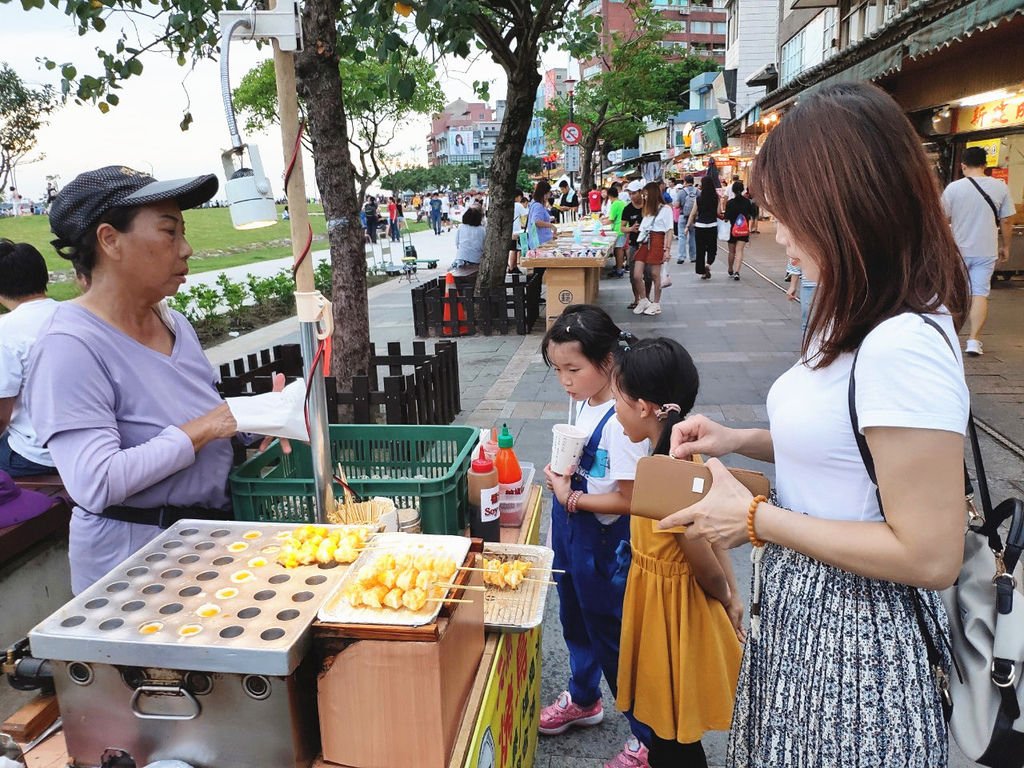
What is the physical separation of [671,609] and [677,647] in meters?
0.12

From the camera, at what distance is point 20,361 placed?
3188 mm

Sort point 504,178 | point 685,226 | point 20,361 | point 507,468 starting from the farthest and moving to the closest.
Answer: point 685,226
point 504,178
point 20,361
point 507,468

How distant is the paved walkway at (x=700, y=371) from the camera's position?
3.16 m

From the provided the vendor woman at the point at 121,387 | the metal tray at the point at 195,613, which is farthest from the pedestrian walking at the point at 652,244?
the metal tray at the point at 195,613

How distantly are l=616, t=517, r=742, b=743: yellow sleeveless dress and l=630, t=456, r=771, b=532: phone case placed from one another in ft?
1.59

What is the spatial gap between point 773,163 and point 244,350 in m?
9.61

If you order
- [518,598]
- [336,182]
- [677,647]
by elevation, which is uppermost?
[336,182]

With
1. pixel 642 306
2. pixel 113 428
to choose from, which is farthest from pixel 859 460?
pixel 642 306

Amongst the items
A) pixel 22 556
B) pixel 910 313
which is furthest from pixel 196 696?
pixel 22 556

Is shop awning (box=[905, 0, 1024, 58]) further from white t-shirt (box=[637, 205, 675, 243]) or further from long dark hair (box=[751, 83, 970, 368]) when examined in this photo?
white t-shirt (box=[637, 205, 675, 243])

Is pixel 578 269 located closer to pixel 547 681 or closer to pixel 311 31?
pixel 311 31

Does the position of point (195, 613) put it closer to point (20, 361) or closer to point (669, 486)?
point (669, 486)

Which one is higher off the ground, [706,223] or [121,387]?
[706,223]

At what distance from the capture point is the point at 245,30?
5.75ft
